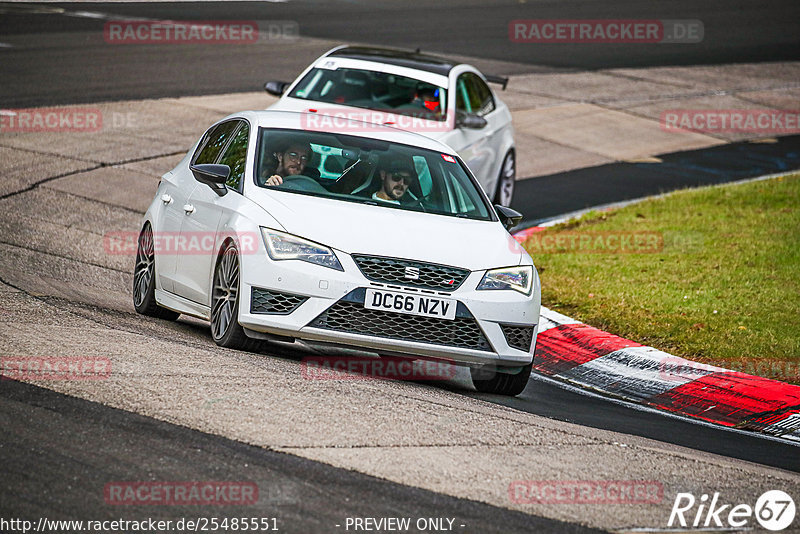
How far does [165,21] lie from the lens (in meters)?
28.8

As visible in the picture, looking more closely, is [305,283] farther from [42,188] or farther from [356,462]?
[42,188]

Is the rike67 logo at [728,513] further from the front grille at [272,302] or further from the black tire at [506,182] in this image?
the black tire at [506,182]

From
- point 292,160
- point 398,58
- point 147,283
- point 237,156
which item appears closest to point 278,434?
point 292,160

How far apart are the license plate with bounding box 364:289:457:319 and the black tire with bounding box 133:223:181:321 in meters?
2.39

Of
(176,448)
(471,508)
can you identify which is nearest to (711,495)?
(471,508)

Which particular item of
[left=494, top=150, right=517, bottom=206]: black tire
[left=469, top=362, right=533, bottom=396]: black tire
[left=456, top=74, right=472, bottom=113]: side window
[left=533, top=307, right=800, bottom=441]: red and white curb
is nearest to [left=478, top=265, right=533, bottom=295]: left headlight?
[left=469, top=362, right=533, bottom=396]: black tire

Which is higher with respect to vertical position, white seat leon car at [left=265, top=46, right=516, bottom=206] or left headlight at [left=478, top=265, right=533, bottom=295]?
white seat leon car at [left=265, top=46, right=516, bottom=206]

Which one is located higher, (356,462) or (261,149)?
(261,149)

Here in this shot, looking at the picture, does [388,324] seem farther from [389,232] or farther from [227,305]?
[227,305]

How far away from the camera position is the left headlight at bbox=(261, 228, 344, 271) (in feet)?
23.7

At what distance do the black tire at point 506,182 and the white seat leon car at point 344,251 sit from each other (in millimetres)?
5749

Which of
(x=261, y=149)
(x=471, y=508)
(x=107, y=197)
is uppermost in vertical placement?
(x=261, y=149)

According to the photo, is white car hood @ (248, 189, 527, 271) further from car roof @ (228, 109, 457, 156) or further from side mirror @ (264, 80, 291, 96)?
side mirror @ (264, 80, 291, 96)

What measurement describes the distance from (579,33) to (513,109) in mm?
12628
